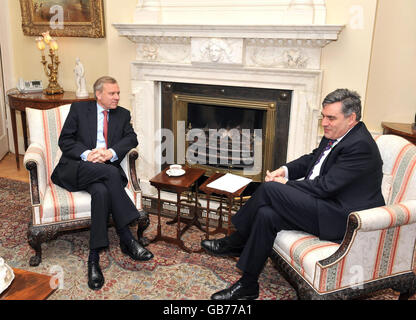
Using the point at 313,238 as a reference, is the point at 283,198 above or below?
above

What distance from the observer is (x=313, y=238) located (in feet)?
7.82

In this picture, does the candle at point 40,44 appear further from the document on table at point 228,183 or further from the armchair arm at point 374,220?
the armchair arm at point 374,220

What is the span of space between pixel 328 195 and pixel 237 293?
2.80ft

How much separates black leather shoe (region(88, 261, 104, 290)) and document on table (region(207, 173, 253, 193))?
3.26 ft

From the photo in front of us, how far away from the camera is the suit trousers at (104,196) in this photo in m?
2.78

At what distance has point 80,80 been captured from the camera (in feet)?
14.7

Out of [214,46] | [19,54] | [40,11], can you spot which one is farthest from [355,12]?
[19,54]

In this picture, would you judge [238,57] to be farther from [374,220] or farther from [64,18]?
[64,18]

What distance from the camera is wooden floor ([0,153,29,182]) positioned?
474 cm

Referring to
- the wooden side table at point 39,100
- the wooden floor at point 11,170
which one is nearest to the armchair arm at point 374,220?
the wooden side table at point 39,100

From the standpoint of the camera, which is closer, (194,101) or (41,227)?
(41,227)

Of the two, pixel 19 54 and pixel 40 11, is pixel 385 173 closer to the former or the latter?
pixel 40 11

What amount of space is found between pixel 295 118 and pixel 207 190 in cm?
118

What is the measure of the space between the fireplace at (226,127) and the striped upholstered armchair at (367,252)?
1384 mm
